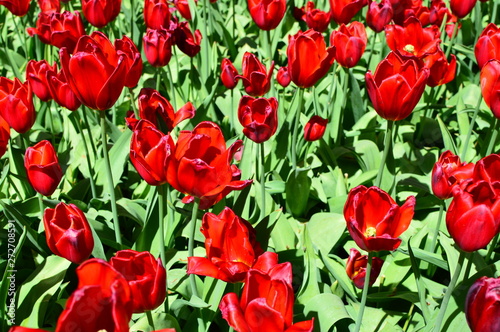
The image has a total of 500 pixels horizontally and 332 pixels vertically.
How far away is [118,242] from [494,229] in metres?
1.09

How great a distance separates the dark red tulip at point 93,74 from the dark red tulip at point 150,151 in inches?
6.9

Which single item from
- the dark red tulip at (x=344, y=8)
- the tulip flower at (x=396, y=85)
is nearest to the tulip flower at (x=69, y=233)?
the tulip flower at (x=396, y=85)

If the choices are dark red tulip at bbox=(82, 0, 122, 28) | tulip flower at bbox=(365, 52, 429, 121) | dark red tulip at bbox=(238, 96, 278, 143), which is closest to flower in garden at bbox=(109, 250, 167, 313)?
dark red tulip at bbox=(238, 96, 278, 143)

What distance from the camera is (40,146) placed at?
162 cm

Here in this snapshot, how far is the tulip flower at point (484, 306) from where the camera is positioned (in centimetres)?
103

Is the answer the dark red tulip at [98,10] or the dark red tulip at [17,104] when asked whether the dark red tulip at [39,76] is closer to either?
the dark red tulip at [17,104]

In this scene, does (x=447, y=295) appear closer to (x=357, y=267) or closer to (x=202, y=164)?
(x=357, y=267)

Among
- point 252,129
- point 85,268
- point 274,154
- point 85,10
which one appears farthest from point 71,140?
point 85,268

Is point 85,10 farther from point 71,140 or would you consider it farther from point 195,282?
point 195,282

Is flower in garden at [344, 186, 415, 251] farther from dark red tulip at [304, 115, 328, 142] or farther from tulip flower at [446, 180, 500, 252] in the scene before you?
dark red tulip at [304, 115, 328, 142]

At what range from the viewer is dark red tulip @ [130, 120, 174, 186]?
124 centimetres

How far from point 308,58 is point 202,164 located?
86cm

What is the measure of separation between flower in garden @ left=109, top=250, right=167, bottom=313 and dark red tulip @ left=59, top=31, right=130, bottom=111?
487 millimetres

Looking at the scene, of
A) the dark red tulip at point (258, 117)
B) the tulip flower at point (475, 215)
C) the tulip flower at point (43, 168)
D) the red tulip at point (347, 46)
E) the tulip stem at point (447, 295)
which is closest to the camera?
the tulip flower at point (475, 215)
